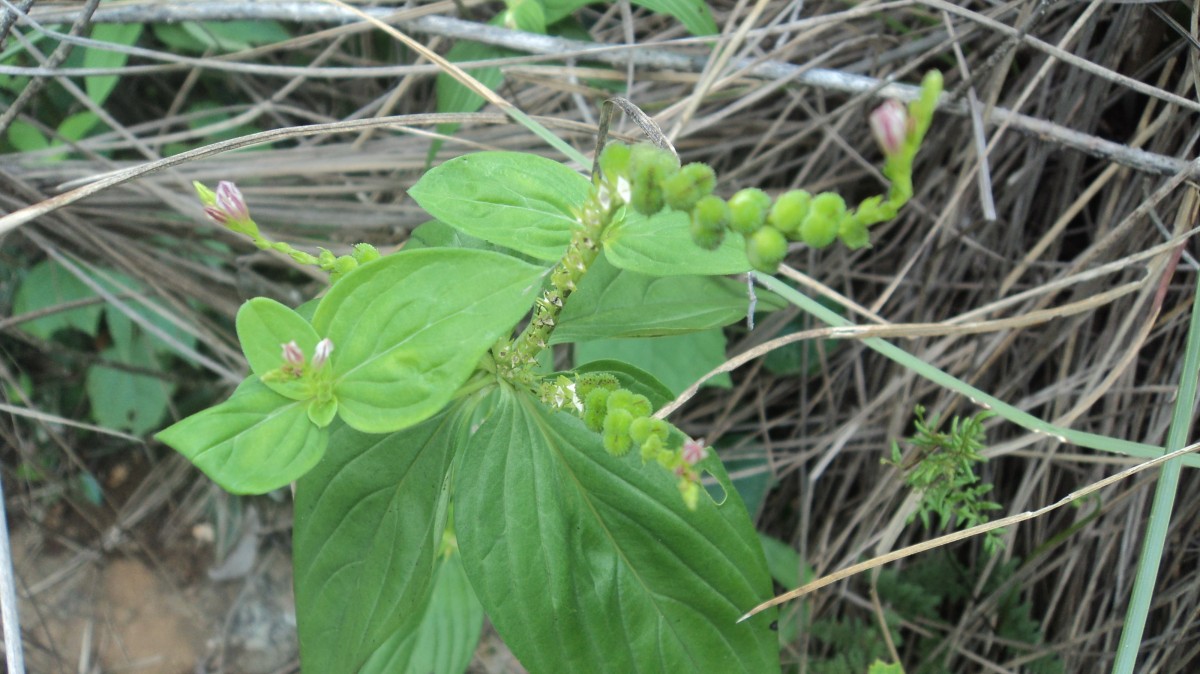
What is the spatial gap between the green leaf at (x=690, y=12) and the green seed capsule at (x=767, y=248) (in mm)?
1094

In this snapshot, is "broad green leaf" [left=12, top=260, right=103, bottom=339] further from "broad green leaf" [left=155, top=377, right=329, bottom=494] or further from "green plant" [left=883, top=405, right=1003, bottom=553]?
"green plant" [left=883, top=405, right=1003, bottom=553]

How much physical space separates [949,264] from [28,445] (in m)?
2.50

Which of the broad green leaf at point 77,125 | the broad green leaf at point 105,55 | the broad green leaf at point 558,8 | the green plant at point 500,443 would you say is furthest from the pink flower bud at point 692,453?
the broad green leaf at point 77,125

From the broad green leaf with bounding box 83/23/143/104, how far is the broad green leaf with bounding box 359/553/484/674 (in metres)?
1.52

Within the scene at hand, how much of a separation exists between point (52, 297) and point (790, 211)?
2112 millimetres

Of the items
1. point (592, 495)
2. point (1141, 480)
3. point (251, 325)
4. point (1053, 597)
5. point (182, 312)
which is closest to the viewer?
point (251, 325)

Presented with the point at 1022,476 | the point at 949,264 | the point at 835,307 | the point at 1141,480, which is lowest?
the point at 1022,476

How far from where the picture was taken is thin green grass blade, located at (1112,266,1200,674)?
123 centimetres

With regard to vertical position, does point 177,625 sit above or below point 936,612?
below

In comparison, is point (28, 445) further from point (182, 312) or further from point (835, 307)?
point (835, 307)

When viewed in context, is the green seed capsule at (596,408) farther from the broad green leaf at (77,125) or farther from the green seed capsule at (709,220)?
the broad green leaf at (77,125)

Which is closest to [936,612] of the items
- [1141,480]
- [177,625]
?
[1141,480]

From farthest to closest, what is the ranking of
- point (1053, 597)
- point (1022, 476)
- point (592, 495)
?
point (1022, 476) < point (1053, 597) < point (592, 495)

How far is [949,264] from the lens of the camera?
201cm
